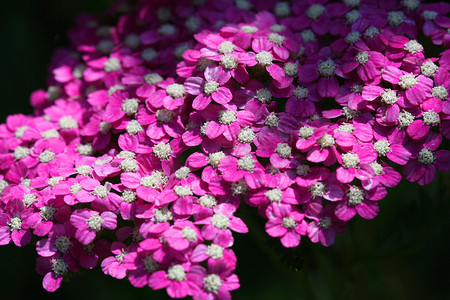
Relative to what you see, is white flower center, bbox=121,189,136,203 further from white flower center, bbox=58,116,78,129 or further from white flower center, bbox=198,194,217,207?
white flower center, bbox=58,116,78,129

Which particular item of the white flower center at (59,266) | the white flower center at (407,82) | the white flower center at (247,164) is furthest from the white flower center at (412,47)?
the white flower center at (59,266)

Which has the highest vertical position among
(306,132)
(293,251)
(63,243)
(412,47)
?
(412,47)

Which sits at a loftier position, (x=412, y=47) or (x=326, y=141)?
(x=412, y=47)

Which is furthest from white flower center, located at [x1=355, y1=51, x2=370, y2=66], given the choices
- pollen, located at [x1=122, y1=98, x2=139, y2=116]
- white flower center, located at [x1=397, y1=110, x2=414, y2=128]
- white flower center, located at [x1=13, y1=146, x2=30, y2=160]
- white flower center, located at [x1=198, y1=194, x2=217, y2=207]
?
white flower center, located at [x1=13, y1=146, x2=30, y2=160]

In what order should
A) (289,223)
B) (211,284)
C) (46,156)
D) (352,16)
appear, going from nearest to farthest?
(211,284) → (289,223) → (46,156) → (352,16)

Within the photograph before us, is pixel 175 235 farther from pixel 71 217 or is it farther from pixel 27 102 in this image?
pixel 27 102

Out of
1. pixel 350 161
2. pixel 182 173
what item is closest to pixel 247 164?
pixel 182 173

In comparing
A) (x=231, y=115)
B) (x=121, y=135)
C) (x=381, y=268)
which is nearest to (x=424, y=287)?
(x=381, y=268)

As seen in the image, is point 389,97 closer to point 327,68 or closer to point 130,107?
point 327,68
